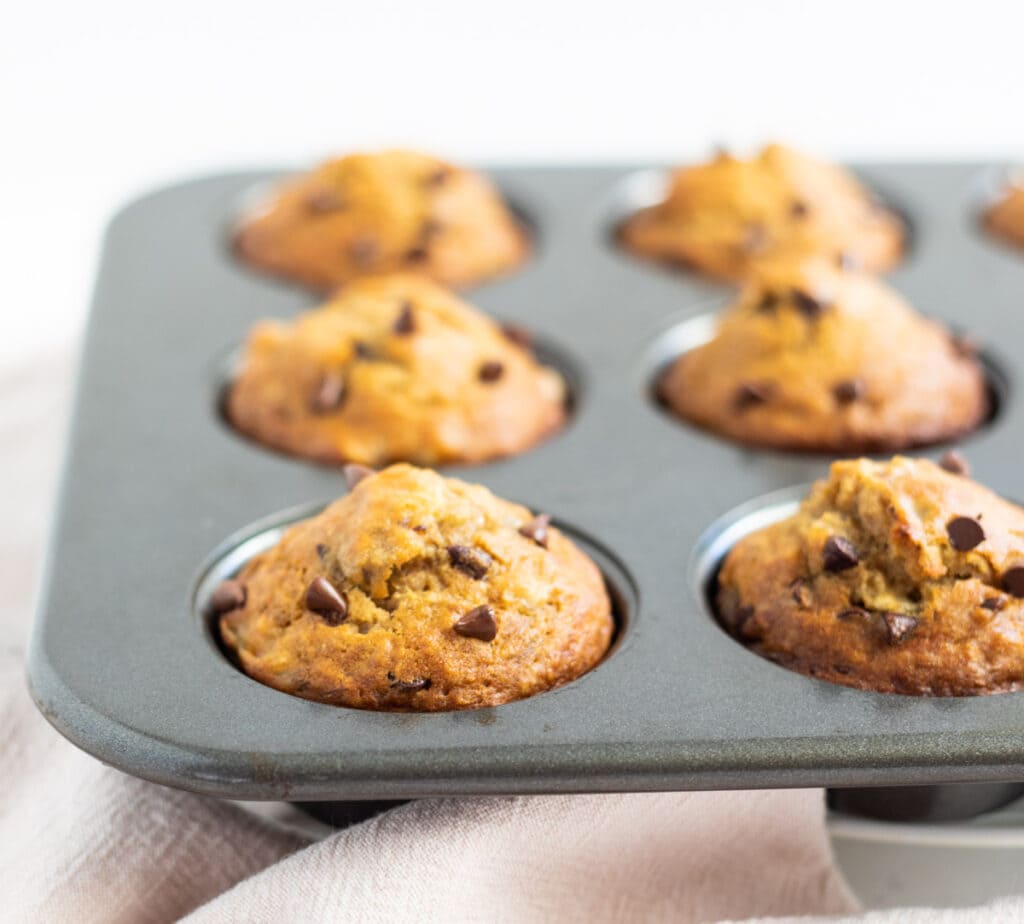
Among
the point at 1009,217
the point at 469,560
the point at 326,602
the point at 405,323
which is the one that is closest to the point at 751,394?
the point at 405,323

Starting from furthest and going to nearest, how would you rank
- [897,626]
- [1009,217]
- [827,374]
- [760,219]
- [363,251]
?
[1009,217] < [760,219] < [363,251] < [827,374] < [897,626]

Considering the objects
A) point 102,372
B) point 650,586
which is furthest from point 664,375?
point 102,372

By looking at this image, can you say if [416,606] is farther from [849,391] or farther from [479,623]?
[849,391]

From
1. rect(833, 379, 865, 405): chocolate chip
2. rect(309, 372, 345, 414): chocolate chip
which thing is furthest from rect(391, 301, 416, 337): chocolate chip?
rect(833, 379, 865, 405): chocolate chip

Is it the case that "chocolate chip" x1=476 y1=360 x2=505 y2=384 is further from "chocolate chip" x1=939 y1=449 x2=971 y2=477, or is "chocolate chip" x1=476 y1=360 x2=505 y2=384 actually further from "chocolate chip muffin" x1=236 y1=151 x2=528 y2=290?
"chocolate chip" x1=939 y1=449 x2=971 y2=477

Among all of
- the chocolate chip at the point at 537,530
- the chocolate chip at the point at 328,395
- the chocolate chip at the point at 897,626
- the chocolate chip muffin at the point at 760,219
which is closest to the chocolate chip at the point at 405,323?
the chocolate chip at the point at 328,395

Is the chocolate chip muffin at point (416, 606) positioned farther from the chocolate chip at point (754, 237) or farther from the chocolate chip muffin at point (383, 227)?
the chocolate chip at point (754, 237)
